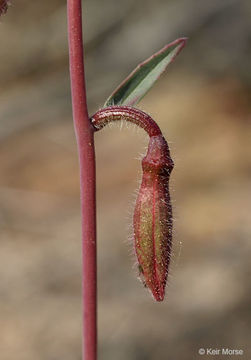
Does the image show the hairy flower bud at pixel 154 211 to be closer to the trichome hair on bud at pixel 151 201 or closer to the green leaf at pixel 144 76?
the trichome hair on bud at pixel 151 201

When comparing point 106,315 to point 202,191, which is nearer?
point 106,315

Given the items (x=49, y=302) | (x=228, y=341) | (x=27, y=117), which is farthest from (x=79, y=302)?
(x=27, y=117)

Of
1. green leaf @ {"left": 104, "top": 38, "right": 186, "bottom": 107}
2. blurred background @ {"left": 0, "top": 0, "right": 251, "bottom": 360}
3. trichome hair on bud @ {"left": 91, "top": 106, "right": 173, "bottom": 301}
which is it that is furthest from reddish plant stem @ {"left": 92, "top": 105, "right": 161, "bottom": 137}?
blurred background @ {"left": 0, "top": 0, "right": 251, "bottom": 360}

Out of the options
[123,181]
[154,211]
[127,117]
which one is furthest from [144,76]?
[123,181]

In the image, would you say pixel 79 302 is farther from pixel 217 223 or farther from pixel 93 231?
pixel 93 231

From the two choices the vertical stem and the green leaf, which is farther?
the green leaf

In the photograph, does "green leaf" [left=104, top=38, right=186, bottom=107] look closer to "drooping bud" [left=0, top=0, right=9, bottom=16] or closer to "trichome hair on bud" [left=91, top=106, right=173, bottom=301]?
"trichome hair on bud" [left=91, top=106, right=173, bottom=301]

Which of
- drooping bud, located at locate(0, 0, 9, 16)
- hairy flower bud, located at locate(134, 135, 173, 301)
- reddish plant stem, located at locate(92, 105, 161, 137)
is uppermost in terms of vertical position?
drooping bud, located at locate(0, 0, 9, 16)
